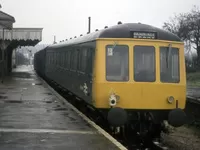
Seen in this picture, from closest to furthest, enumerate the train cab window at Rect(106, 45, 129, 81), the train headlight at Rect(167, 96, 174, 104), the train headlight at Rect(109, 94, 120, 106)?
1. the train headlight at Rect(109, 94, 120, 106)
2. the train cab window at Rect(106, 45, 129, 81)
3. the train headlight at Rect(167, 96, 174, 104)

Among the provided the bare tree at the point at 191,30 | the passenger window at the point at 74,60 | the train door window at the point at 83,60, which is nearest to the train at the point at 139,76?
the train door window at the point at 83,60

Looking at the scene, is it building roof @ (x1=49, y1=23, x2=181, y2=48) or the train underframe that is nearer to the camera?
the train underframe

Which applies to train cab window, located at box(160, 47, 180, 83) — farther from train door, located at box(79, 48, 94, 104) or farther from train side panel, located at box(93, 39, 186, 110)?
train door, located at box(79, 48, 94, 104)

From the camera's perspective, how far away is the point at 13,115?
12.7m

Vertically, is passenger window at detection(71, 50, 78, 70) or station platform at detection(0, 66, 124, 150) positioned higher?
passenger window at detection(71, 50, 78, 70)

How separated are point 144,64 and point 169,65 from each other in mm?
668

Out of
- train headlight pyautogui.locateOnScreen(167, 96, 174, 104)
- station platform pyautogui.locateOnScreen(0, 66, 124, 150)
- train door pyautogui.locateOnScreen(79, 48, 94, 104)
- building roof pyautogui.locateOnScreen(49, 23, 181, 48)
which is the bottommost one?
station platform pyautogui.locateOnScreen(0, 66, 124, 150)

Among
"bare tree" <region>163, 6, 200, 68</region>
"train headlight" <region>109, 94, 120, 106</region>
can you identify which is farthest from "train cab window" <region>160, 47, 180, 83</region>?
"bare tree" <region>163, 6, 200, 68</region>

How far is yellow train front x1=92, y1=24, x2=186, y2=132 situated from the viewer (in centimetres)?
1046

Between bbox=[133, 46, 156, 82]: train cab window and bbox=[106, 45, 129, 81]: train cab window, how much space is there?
0.79 ft

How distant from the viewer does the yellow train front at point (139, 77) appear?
34.3ft

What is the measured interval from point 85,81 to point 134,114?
202 centimetres

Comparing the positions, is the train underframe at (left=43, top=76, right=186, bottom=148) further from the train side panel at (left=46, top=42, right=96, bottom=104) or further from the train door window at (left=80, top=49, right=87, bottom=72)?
the train door window at (left=80, top=49, right=87, bottom=72)

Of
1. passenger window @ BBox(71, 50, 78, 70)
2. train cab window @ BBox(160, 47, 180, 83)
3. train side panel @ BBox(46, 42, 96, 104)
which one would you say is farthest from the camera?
passenger window @ BBox(71, 50, 78, 70)
